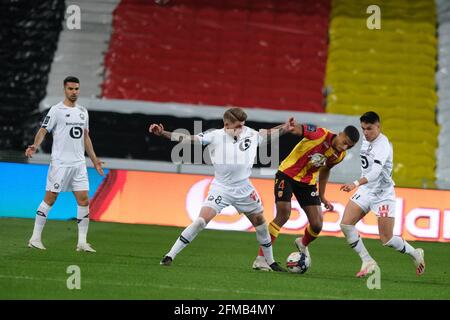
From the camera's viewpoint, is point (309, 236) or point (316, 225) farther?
point (309, 236)

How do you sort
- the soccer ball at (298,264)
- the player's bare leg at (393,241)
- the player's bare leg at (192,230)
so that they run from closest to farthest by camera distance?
1. the player's bare leg at (192,230)
2. the soccer ball at (298,264)
3. the player's bare leg at (393,241)

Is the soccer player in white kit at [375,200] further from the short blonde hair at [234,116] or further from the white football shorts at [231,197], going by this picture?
the short blonde hair at [234,116]

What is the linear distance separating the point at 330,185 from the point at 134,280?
29.1 ft

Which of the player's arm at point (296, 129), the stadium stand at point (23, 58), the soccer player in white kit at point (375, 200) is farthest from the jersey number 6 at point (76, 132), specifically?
the stadium stand at point (23, 58)

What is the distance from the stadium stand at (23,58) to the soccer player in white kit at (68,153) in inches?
369

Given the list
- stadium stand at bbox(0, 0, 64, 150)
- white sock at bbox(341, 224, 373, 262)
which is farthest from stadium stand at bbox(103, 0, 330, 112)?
white sock at bbox(341, 224, 373, 262)

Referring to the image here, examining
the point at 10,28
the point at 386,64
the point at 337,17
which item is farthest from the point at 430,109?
the point at 10,28

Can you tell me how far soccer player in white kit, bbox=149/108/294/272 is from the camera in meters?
10.7

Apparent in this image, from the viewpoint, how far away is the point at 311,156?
1159 cm

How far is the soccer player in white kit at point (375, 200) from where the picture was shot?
1118 cm

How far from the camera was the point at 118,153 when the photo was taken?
1945cm

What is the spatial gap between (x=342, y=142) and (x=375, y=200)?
80 cm

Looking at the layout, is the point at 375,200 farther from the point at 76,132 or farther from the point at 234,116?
the point at 76,132

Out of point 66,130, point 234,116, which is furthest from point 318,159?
point 66,130
